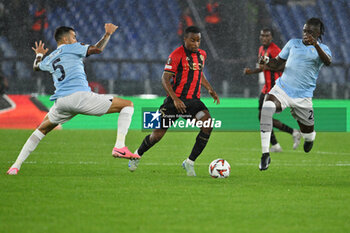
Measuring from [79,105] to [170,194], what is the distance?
189cm

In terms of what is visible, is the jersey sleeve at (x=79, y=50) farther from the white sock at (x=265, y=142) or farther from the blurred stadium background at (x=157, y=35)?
the blurred stadium background at (x=157, y=35)

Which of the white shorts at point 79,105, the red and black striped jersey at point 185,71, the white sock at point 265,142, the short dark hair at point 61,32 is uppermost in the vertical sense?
the short dark hair at point 61,32

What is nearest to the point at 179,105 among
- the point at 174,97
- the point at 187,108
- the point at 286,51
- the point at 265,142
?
the point at 174,97

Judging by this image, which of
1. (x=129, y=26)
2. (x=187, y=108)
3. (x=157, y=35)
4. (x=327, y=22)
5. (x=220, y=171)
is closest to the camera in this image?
(x=220, y=171)

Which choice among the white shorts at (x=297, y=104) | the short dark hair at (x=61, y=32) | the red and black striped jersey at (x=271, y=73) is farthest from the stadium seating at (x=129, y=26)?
the short dark hair at (x=61, y=32)

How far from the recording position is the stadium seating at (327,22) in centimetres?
2091

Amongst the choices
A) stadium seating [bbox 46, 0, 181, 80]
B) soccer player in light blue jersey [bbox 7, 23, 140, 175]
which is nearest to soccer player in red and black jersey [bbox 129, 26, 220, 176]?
soccer player in light blue jersey [bbox 7, 23, 140, 175]

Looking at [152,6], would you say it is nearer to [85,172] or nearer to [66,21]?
[66,21]

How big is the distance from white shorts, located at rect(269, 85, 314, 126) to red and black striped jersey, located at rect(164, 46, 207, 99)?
3.46 ft

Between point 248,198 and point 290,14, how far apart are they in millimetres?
14872

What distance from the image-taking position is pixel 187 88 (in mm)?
9094

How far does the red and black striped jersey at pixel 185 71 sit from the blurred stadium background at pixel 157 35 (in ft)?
33.9

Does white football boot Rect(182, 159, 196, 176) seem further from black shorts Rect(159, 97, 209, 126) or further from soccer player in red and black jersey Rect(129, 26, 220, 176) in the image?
black shorts Rect(159, 97, 209, 126)

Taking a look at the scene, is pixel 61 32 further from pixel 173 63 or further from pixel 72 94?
pixel 173 63
